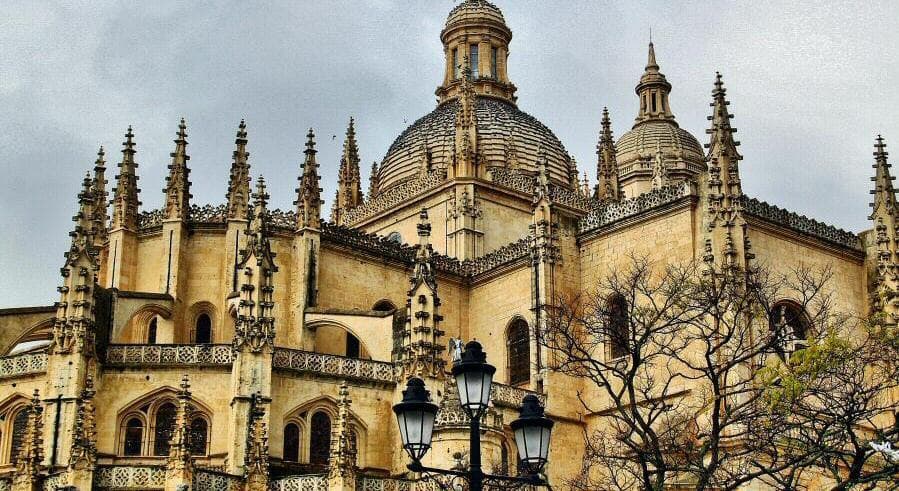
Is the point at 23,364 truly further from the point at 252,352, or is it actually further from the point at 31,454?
the point at 252,352

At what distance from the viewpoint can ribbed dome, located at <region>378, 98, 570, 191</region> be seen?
5109 centimetres

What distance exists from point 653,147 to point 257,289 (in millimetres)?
29805

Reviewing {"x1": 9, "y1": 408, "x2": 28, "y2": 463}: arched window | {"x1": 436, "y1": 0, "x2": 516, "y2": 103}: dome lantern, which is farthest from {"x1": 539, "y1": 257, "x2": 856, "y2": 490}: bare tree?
{"x1": 436, "y1": 0, "x2": 516, "y2": 103}: dome lantern

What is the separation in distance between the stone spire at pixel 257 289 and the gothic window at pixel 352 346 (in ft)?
14.4

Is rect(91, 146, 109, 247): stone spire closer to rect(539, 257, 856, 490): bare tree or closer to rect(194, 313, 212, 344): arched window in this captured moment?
rect(194, 313, 212, 344): arched window

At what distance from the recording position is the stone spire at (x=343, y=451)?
32.4m

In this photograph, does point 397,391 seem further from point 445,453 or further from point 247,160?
point 247,160

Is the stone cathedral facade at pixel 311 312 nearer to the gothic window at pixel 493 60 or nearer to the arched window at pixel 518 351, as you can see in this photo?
the arched window at pixel 518 351

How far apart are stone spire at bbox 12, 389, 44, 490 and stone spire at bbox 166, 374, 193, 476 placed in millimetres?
3559

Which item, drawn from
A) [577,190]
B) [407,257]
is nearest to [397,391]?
[407,257]

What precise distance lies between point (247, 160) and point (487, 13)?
19.8 metres

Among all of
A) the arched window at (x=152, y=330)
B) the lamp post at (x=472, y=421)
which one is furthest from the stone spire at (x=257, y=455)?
the lamp post at (x=472, y=421)

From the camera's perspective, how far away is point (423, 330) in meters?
36.6

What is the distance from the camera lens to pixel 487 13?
58219mm
